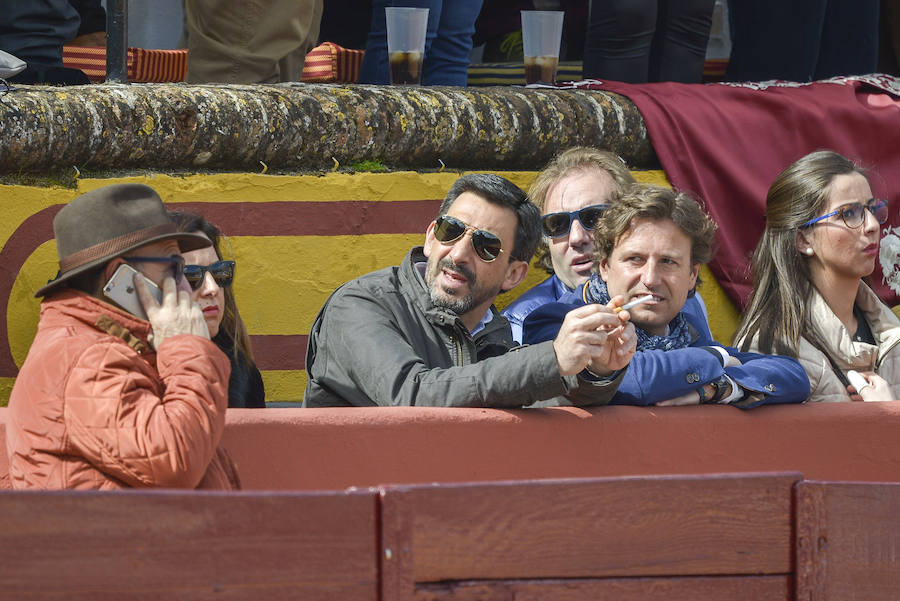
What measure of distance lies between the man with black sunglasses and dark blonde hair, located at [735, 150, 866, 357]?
0.73 feet

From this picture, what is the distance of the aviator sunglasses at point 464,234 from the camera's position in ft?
12.2

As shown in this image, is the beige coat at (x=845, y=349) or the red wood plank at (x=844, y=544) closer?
the red wood plank at (x=844, y=544)

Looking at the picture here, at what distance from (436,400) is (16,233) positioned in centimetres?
137

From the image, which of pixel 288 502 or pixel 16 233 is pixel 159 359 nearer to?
pixel 288 502

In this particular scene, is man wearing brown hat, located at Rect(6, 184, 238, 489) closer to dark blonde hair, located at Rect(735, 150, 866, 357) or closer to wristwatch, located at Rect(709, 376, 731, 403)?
wristwatch, located at Rect(709, 376, 731, 403)

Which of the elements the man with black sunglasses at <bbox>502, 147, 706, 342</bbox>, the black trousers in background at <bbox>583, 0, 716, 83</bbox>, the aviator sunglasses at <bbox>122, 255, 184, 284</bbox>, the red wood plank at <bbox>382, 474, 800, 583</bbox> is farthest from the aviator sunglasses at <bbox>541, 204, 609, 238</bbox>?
the aviator sunglasses at <bbox>122, 255, 184, 284</bbox>

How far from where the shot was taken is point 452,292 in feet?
12.1

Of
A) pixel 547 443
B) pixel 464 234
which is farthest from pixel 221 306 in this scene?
pixel 547 443

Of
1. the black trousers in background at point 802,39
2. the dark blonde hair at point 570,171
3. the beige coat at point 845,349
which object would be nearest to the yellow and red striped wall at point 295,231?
the dark blonde hair at point 570,171

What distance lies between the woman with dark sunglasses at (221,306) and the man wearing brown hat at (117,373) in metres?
0.71

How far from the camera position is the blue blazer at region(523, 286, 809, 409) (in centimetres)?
338

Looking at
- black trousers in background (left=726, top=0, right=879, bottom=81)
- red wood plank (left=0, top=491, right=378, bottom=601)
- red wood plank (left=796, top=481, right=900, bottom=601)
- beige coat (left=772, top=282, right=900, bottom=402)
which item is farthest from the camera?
black trousers in background (left=726, top=0, right=879, bottom=81)

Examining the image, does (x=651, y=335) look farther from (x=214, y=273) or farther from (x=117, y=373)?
(x=117, y=373)

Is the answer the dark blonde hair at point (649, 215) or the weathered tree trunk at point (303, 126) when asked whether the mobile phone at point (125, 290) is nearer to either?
the weathered tree trunk at point (303, 126)
